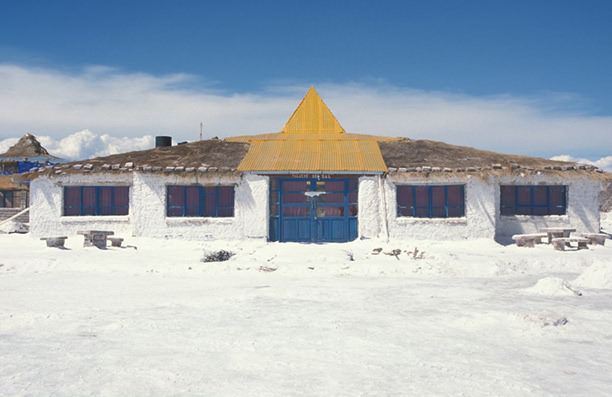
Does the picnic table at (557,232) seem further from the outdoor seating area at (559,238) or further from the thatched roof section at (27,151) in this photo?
the thatched roof section at (27,151)

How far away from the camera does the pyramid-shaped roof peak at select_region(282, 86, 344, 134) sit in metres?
30.1

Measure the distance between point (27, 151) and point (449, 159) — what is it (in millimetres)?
30072

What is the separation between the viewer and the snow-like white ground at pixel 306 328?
5.95 meters

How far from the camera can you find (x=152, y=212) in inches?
822

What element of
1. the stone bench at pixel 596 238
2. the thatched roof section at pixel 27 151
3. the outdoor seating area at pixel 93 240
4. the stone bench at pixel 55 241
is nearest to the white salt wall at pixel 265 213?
the stone bench at pixel 596 238

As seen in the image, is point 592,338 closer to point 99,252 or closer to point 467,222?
point 467,222

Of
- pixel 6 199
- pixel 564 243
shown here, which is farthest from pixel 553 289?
pixel 6 199

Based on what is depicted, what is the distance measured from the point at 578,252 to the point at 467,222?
403 centimetres

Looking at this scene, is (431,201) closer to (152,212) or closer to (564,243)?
(564,243)

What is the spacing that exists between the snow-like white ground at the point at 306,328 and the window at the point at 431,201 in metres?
5.56

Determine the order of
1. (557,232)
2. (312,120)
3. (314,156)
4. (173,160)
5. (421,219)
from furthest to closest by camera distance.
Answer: (312,120) < (173,160) < (314,156) < (421,219) < (557,232)

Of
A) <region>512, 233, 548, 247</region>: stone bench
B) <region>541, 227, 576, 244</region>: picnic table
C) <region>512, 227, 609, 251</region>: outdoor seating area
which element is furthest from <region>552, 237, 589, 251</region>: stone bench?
<region>512, 233, 548, 247</region>: stone bench

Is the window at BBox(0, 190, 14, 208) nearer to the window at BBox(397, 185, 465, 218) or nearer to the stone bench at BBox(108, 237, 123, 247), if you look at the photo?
the stone bench at BBox(108, 237, 123, 247)

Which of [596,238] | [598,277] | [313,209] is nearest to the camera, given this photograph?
[598,277]
